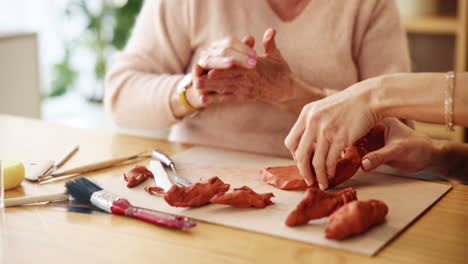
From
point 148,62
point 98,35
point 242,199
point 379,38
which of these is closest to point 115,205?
point 242,199

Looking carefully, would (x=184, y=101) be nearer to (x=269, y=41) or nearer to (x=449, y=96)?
(x=269, y=41)

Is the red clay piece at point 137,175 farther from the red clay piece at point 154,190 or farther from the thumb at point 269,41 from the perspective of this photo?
the thumb at point 269,41

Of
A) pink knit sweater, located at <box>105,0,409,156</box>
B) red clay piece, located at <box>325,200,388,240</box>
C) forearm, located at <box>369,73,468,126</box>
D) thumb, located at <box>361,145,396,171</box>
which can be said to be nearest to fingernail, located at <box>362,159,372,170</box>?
thumb, located at <box>361,145,396,171</box>

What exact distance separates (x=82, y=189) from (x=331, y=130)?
1.48 feet

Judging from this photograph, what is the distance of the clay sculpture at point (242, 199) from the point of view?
980 millimetres

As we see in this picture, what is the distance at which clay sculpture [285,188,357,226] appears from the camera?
91 cm

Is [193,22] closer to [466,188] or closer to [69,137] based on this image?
[69,137]

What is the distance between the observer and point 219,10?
1611 mm

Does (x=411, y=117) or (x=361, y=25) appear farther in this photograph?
(x=361, y=25)

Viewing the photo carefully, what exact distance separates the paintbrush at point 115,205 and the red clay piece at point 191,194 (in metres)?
0.04

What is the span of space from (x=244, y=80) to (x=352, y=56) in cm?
Result: 35

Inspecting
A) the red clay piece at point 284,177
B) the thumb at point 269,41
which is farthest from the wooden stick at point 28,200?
the thumb at point 269,41

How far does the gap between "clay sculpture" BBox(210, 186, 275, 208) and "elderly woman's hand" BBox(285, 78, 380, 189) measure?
14cm

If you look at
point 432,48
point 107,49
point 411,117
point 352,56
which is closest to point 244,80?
point 352,56
